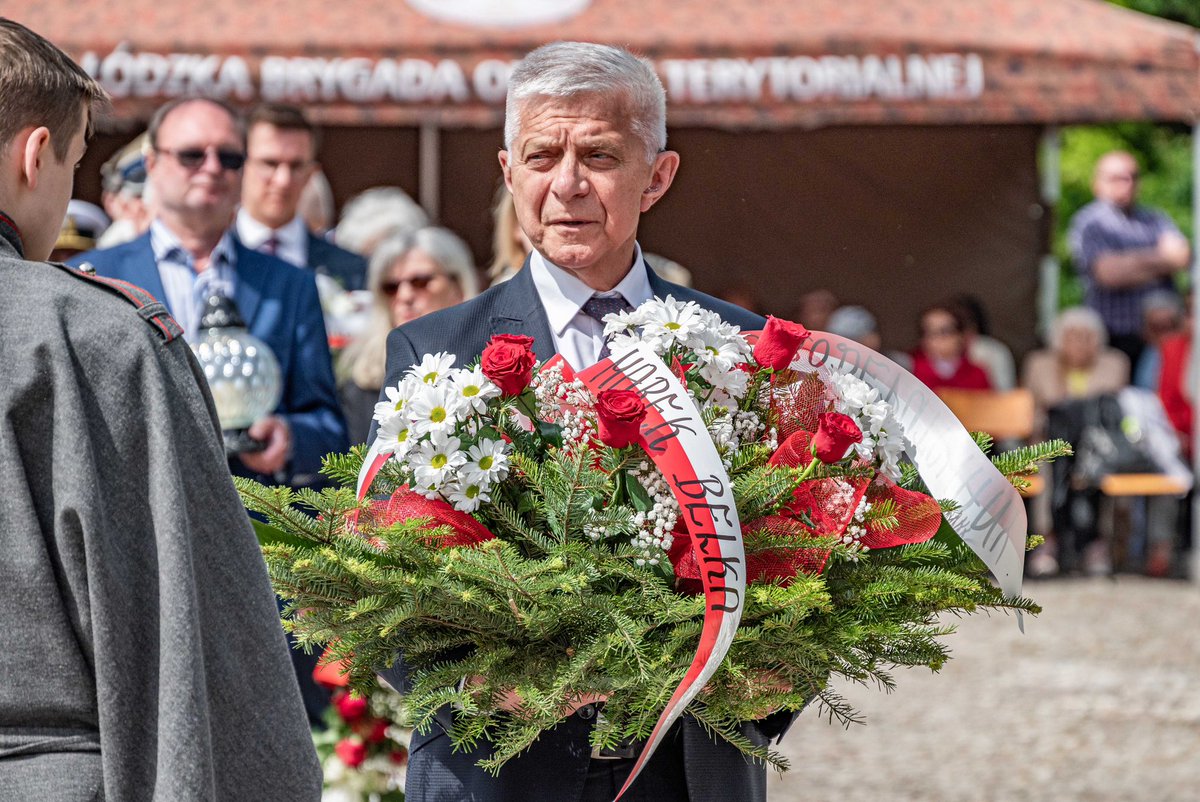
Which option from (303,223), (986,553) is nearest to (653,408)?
(986,553)

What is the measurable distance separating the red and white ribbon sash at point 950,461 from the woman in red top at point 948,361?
27.3ft

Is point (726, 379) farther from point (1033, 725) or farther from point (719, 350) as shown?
point (1033, 725)

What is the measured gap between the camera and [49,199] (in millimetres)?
2033

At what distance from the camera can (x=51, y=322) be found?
1846mm

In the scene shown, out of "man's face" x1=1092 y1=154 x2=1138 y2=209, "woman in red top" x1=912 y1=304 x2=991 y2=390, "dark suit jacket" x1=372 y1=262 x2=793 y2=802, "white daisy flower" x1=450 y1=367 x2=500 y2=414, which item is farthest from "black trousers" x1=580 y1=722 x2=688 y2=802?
"man's face" x1=1092 y1=154 x2=1138 y2=209

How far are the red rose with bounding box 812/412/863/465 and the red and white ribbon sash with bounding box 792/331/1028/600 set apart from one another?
20 cm

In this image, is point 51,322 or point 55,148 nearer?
point 51,322

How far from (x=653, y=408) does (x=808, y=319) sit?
30.0 feet

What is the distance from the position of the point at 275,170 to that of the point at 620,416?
400cm

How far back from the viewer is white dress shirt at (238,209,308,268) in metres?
6.19

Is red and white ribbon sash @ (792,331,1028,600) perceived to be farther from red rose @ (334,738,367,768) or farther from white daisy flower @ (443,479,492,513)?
red rose @ (334,738,367,768)

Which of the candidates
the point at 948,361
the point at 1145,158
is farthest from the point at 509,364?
the point at 1145,158

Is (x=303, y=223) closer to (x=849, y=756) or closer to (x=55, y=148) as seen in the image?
(x=849, y=756)

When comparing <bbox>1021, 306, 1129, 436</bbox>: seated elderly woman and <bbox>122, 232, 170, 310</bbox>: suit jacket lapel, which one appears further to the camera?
<bbox>1021, 306, 1129, 436</bbox>: seated elderly woman
